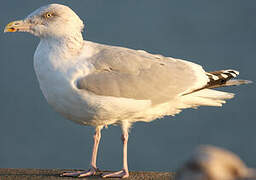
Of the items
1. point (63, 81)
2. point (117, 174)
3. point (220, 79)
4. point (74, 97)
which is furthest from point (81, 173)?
point (220, 79)

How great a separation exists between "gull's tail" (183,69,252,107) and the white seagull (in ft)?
0.04

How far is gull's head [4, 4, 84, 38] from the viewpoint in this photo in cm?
343

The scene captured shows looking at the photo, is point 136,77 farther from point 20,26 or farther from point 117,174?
point 20,26

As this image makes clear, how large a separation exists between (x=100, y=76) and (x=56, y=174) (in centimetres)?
83

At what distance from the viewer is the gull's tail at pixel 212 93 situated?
3.68 metres

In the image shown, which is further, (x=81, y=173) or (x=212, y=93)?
(x=212, y=93)

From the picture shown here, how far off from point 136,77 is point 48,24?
0.71 m

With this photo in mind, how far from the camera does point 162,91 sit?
350cm

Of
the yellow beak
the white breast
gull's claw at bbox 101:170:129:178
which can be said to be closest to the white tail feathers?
gull's claw at bbox 101:170:129:178

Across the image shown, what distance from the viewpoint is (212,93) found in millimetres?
3801

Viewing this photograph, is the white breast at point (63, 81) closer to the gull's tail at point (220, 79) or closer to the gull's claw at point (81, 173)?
the gull's claw at point (81, 173)

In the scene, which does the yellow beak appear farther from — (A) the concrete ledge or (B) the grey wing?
(A) the concrete ledge

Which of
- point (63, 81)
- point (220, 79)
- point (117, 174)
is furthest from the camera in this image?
point (220, 79)

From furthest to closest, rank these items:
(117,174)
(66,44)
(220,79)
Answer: (220,79)
(117,174)
(66,44)
